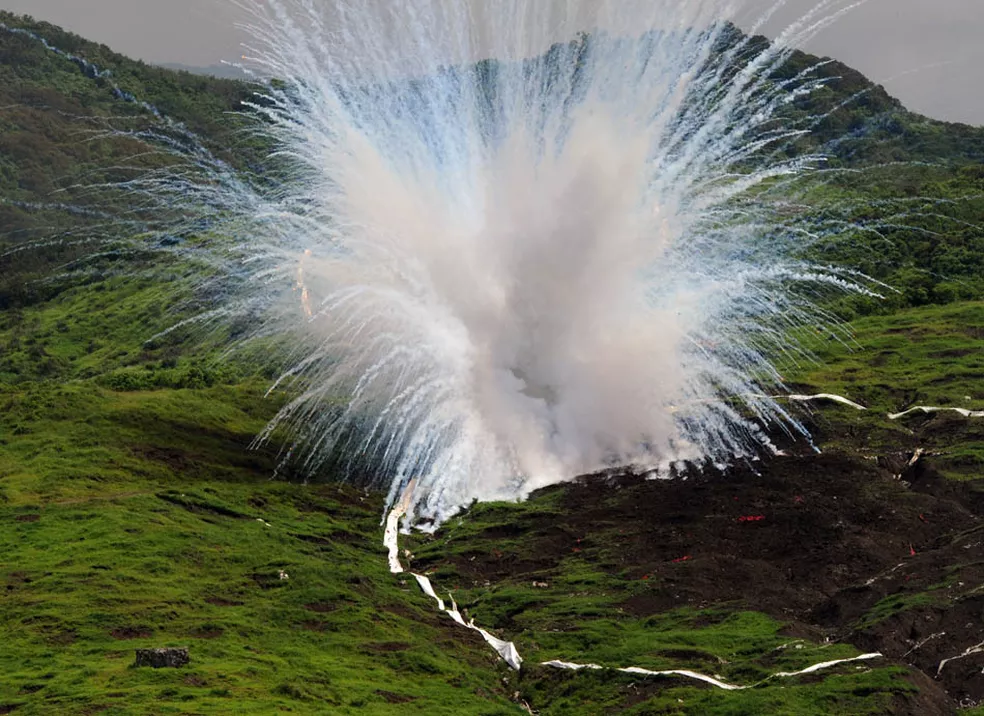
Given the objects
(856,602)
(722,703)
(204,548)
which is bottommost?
(722,703)

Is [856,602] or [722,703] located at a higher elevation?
[856,602]

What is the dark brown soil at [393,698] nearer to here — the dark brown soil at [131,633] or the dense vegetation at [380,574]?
the dense vegetation at [380,574]

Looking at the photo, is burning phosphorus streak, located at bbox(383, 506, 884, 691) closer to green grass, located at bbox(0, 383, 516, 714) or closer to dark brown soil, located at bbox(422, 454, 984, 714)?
green grass, located at bbox(0, 383, 516, 714)

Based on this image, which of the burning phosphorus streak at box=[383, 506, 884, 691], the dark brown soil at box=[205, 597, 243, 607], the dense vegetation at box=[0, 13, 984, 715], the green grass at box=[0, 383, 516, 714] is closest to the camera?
the green grass at box=[0, 383, 516, 714]

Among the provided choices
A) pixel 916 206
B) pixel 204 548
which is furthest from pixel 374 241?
pixel 916 206

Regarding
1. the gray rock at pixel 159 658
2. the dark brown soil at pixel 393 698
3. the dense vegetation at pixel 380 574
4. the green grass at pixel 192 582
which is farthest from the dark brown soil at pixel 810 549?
the gray rock at pixel 159 658

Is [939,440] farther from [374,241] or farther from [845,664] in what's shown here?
[374,241]

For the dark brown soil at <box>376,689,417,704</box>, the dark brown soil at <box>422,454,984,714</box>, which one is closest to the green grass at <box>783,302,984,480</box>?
the dark brown soil at <box>422,454,984,714</box>
